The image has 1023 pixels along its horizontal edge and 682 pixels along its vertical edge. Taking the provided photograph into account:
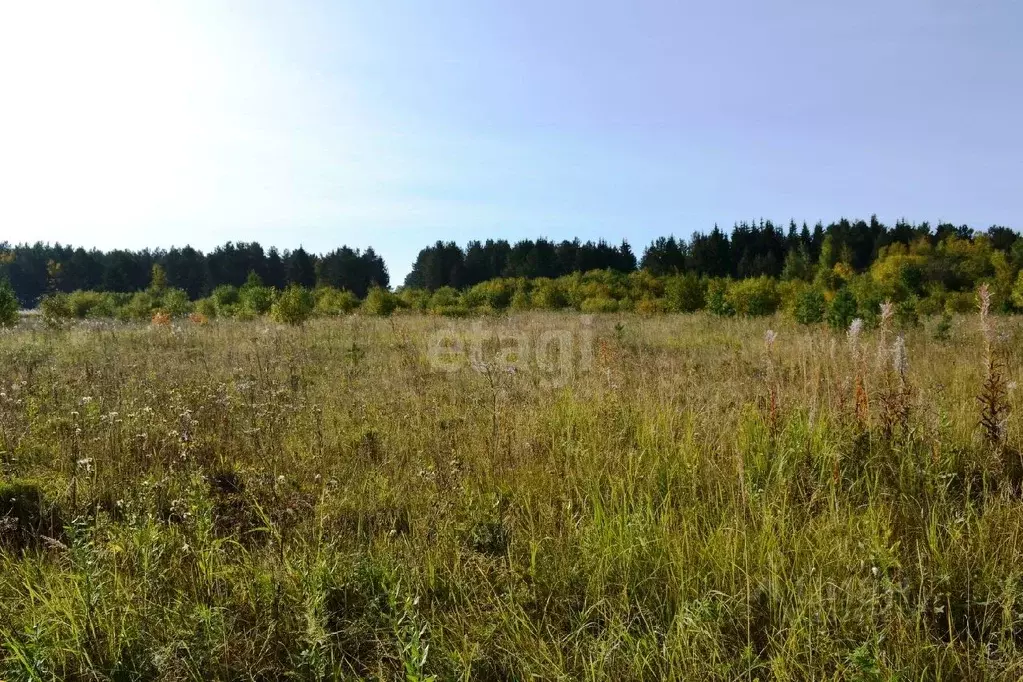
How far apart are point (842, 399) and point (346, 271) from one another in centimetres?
6154

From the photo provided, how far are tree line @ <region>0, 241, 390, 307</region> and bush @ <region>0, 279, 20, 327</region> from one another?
44925mm

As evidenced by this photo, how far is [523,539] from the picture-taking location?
2.13 metres

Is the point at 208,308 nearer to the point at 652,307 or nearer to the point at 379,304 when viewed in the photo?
the point at 379,304

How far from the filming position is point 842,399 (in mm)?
3160

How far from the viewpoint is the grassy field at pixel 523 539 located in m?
1.54

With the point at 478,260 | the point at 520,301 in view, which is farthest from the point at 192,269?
the point at 520,301

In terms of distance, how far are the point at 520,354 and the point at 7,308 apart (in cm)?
1357

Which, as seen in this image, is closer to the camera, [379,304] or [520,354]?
[520,354]

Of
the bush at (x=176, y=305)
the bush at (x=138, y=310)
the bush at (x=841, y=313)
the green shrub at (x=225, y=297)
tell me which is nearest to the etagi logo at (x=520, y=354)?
the bush at (x=841, y=313)

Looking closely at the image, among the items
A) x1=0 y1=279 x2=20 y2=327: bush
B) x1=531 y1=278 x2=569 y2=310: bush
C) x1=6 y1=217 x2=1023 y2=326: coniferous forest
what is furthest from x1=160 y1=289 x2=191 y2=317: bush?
x1=531 y1=278 x2=569 y2=310: bush

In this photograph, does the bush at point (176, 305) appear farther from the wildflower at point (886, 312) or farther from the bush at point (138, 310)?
the wildflower at point (886, 312)

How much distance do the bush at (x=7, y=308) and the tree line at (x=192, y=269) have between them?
1769 inches

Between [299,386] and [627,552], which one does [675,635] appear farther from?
[299,386]

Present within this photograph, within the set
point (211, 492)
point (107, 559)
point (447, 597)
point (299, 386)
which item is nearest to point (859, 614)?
point (447, 597)
